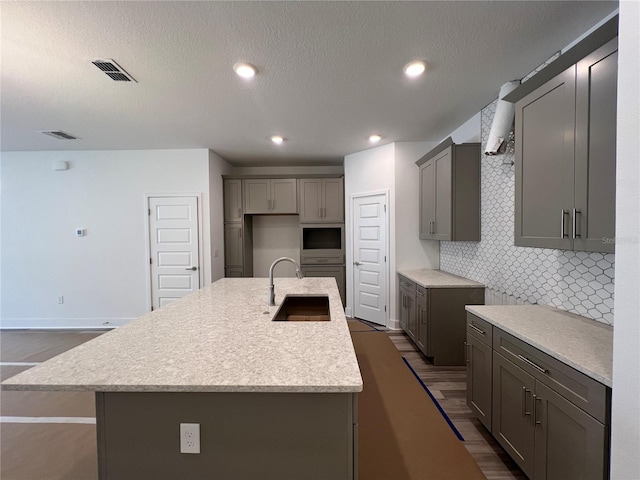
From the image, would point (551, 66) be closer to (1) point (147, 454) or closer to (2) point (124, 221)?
(1) point (147, 454)

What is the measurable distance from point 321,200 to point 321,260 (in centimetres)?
111

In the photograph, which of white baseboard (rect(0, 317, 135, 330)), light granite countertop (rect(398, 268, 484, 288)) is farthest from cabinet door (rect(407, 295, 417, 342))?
white baseboard (rect(0, 317, 135, 330))

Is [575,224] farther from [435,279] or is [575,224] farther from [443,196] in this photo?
[435,279]

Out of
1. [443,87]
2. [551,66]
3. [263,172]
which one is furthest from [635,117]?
[263,172]

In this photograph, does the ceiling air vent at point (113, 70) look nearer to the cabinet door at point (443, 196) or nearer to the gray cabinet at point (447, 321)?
the cabinet door at point (443, 196)

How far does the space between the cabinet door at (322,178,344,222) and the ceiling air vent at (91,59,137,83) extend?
10.1 feet

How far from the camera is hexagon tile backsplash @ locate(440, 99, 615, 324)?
1.63 meters

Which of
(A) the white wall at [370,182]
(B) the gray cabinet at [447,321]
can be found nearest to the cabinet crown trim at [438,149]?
(A) the white wall at [370,182]

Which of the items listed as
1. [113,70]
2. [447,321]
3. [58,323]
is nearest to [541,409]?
[447,321]

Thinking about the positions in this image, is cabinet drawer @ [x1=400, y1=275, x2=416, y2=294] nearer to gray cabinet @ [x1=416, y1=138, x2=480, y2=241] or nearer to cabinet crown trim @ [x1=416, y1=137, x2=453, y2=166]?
gray cabinet @ [x1=416, y1=138, x2=480, y2=241]

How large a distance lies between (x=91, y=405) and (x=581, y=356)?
358 centimetres

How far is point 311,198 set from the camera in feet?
15.5

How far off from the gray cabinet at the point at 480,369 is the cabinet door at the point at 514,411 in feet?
0.20

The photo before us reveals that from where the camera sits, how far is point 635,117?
90cm
